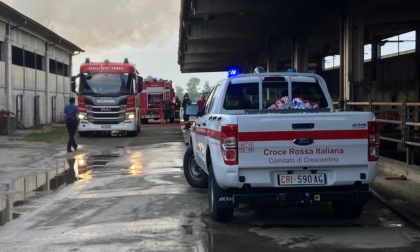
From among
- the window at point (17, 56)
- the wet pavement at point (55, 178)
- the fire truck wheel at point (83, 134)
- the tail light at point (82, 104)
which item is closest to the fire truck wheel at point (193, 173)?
the wet pavement at point (55, 178)

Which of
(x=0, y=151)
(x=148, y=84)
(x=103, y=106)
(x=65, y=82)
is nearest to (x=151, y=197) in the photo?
(x=0, y=151)

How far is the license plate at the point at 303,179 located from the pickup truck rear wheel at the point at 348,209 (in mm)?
999

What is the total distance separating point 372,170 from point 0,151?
48.7 feet

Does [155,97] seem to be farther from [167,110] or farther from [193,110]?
[193,110]

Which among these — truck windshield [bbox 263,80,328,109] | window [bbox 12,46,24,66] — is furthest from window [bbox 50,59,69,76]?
truck windshield [bbox 263,80,328,109]

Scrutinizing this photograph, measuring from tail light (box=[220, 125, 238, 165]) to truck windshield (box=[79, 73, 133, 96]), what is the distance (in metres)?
19.7

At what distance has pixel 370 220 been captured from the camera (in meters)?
8.32

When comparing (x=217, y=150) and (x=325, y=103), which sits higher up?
(x=325, y=103)

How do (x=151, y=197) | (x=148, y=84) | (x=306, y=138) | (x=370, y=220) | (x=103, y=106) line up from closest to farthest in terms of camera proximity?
(x=306, y=138) < (x=370, y=220) < (x=151, y=197) < (x=103, y=106) < (x=148, y=84)

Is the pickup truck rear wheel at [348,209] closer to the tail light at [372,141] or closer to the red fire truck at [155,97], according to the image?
the tail light at [372,141]

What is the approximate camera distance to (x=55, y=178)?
1316cm

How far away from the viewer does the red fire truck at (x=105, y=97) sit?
86.3 ft

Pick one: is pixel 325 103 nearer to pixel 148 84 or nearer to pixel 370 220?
pixel 370 220

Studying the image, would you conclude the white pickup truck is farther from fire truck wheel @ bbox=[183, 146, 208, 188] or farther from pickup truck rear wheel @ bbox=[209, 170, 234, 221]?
fire truck wheel @ bbox=[183, 146, 208, 188]
